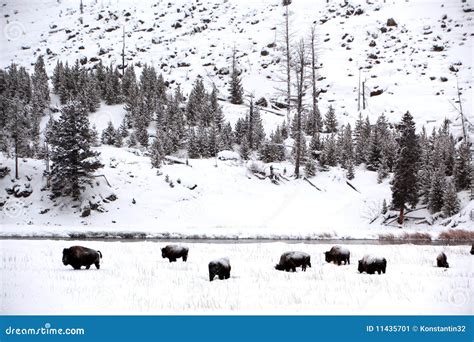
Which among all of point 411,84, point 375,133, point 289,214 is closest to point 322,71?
point 411,84

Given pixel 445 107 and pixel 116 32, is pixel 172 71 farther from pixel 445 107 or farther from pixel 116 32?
pixel 445 107

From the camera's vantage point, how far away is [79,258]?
13516 millimetres

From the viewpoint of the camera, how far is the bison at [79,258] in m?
13.5

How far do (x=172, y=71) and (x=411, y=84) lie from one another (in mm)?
37907

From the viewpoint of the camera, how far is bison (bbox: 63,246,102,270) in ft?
44.3

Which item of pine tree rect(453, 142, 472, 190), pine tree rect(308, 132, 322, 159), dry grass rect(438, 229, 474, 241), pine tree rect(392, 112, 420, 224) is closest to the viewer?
dry grass rect(438, 229, 474, 241)

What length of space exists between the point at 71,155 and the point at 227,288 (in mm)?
27735

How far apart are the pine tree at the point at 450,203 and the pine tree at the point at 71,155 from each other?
27377mm

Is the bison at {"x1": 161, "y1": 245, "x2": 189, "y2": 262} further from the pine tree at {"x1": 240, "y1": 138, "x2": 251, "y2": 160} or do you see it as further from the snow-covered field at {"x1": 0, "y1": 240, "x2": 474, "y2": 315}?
the pine tree at {"x1": 240, "y1": 138, "x2": 251, "y2": 160}

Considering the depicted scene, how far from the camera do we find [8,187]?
3622 centimetres

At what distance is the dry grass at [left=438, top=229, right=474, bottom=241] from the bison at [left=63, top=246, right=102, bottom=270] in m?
22.8

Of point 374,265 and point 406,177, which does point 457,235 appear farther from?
point 374,265

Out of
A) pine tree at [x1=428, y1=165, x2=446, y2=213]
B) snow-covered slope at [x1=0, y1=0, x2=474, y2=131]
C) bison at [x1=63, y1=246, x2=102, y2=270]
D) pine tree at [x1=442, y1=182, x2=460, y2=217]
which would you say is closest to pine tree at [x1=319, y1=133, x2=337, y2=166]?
pine tree at [x1=428, y1=165, x2=446, y2=213]

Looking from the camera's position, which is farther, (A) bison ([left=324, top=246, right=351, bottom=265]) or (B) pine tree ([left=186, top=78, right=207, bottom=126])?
(B) pine tree ([left=186, top=78, right=207, bottom=126])
